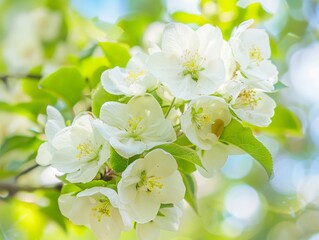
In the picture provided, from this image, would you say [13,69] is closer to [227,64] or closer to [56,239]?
[56,239]

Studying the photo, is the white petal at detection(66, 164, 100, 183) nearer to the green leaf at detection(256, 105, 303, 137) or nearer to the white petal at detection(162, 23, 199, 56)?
the white petal at detection(162, 23, 199, 56)

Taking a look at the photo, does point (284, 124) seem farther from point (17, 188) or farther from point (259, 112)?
point (17, 188)

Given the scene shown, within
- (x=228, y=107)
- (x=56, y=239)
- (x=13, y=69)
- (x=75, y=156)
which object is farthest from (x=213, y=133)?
(x=13, y=69)

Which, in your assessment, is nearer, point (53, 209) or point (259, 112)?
point (259, 112)

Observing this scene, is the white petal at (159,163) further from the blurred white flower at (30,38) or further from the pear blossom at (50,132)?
the blurred white flower at (30,38)

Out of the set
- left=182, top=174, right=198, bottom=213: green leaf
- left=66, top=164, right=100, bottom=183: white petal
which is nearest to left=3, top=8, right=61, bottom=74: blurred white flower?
left=182, top=174, right=198, bottom=213: green leaf

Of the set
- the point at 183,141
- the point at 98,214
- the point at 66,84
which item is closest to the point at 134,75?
the point at 183,141
